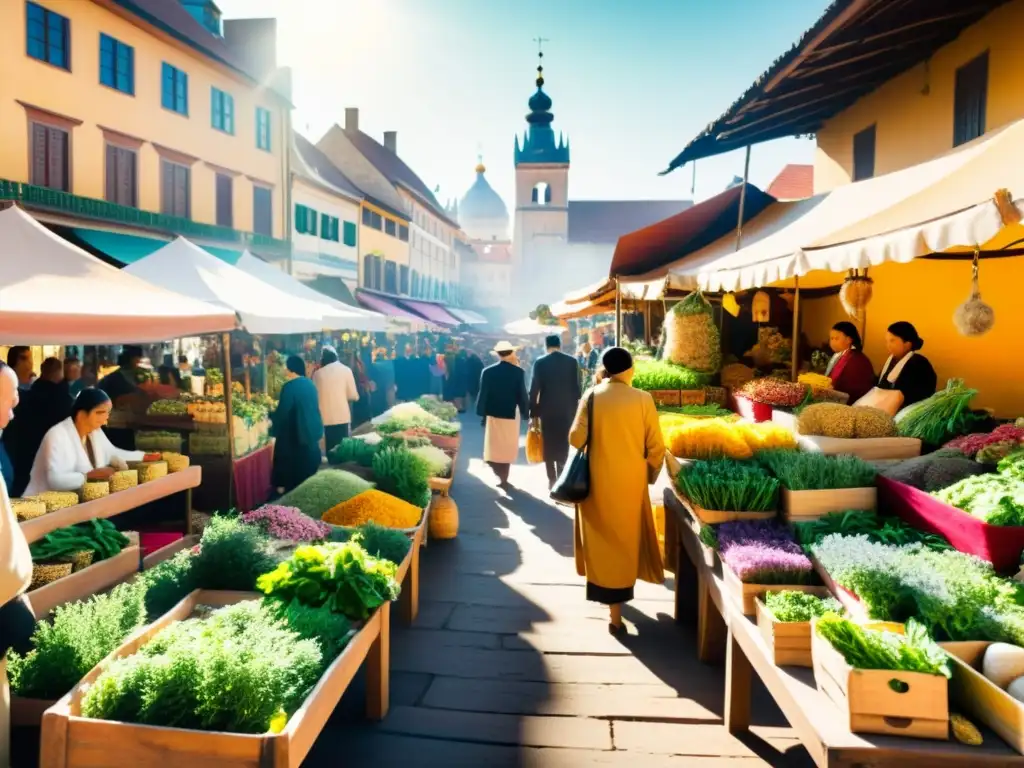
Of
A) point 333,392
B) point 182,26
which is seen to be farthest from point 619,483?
point 182,26

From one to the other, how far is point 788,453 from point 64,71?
16.3 metres

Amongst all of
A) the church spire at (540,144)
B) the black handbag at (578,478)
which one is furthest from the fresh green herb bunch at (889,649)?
the church spire at (540,144)

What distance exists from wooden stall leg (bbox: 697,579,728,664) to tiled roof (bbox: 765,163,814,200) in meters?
27.0

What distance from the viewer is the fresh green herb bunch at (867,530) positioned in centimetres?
380

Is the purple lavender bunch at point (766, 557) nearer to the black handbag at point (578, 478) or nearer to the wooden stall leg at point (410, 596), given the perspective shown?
the black handbag at point (578, 478)

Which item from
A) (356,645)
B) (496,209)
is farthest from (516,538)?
(496,209)

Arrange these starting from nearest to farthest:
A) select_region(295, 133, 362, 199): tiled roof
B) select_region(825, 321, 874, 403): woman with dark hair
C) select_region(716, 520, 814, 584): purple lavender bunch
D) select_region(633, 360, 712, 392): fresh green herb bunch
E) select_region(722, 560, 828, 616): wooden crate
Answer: select_region(722, 560, 828, 616): wooden crate → select_region(716, 520, 814, 584): purple lavender bunch → select_region(825, 321, 874, 403): woman with dark hair → select_region(633, 360, 712, 392): fresh green herb bunch → select_region(295, 133, 362, 199): tiled roof

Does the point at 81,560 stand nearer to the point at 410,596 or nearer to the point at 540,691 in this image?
the point at 410,596

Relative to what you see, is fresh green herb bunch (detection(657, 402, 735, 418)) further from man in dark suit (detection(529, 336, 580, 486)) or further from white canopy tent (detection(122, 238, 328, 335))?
white canopy tent (detection(122, 238, 328, 335))

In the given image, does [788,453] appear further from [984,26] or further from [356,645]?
[984,26]

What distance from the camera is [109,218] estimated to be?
1611 centimetres

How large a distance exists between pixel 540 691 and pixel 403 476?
9.37 ft

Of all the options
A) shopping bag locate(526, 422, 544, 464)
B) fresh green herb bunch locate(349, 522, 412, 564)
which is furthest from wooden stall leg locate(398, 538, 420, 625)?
shopping bag locate(526, 422, 544, 464)

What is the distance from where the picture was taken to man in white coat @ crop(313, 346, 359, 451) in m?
10.6
